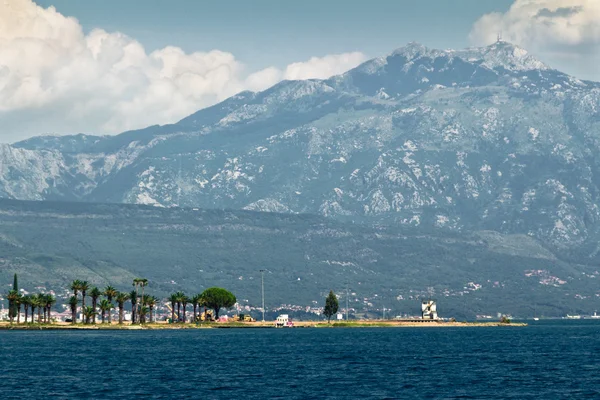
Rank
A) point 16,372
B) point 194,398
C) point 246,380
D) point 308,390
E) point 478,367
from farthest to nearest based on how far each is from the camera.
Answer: point 478,367, point 16,372, point 246,380, point 308,390, point 194,398

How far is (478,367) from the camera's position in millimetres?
193500

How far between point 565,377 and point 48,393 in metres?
72.7

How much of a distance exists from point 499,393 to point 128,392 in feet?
149

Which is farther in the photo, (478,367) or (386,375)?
(478,367)

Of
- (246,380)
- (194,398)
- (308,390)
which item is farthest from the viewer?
(246,380)

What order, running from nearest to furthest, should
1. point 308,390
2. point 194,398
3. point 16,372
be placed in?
1. point 194,398
2. point 308,390
3. point 16,372

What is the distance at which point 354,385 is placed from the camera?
159625 millimetres

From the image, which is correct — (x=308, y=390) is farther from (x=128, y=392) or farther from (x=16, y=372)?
(x=16, y=372)

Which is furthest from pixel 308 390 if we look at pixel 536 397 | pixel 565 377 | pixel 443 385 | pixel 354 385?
pixel 565 377

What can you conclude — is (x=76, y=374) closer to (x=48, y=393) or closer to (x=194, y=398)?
(x=48, y=393)

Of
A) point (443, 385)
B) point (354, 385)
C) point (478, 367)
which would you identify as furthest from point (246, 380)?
point (478, 367)

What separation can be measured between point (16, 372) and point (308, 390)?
51.4 m

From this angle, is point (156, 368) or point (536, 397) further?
point (156, 368)

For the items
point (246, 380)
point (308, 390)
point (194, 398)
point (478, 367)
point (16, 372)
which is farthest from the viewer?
point (478, 367)
